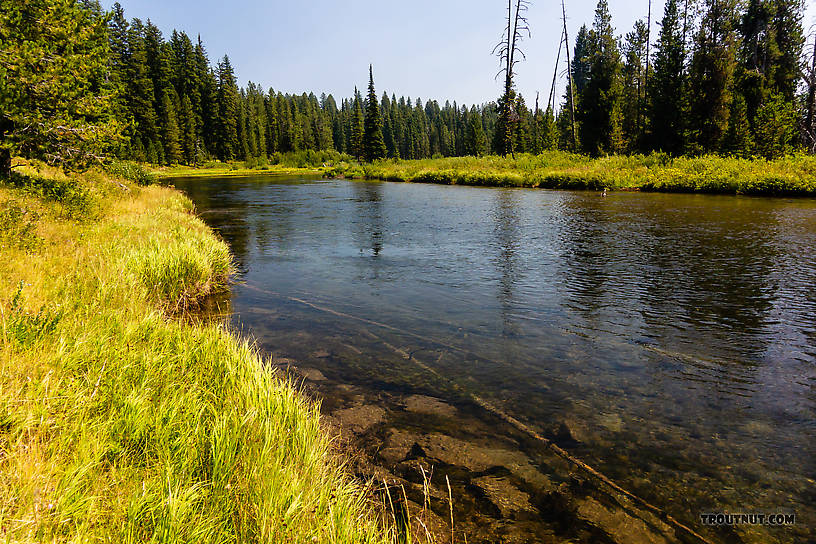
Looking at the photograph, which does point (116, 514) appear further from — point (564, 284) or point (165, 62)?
point (165, 62)

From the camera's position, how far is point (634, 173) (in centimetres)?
3131

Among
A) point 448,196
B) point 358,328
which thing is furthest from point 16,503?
point 448,196

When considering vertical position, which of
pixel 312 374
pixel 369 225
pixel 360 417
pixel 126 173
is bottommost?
pixel 360 417

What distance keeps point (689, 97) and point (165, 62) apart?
97939 mm

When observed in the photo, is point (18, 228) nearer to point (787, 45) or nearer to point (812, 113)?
point (812, 113)

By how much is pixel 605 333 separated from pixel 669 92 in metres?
38.5

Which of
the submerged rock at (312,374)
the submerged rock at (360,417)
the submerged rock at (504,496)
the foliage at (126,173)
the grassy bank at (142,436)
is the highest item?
the foliage at (126,173)

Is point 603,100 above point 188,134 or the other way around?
the other way around

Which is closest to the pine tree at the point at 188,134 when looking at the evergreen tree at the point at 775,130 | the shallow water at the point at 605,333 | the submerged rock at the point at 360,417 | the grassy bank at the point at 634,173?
the grassy bank at the point at 634,173

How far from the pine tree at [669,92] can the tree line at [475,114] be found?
0.10 m

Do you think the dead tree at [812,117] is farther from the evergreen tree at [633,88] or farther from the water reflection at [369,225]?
the water reflection at [369,225]

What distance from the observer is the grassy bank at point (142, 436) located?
246cm

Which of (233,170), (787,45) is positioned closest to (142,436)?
(787,45)

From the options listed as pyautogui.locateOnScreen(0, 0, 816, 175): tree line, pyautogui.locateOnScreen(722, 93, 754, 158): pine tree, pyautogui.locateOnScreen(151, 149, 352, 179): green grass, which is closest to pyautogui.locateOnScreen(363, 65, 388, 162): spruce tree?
pyautogui.locateOnScreen(0, 0, 816, 175): tree line
